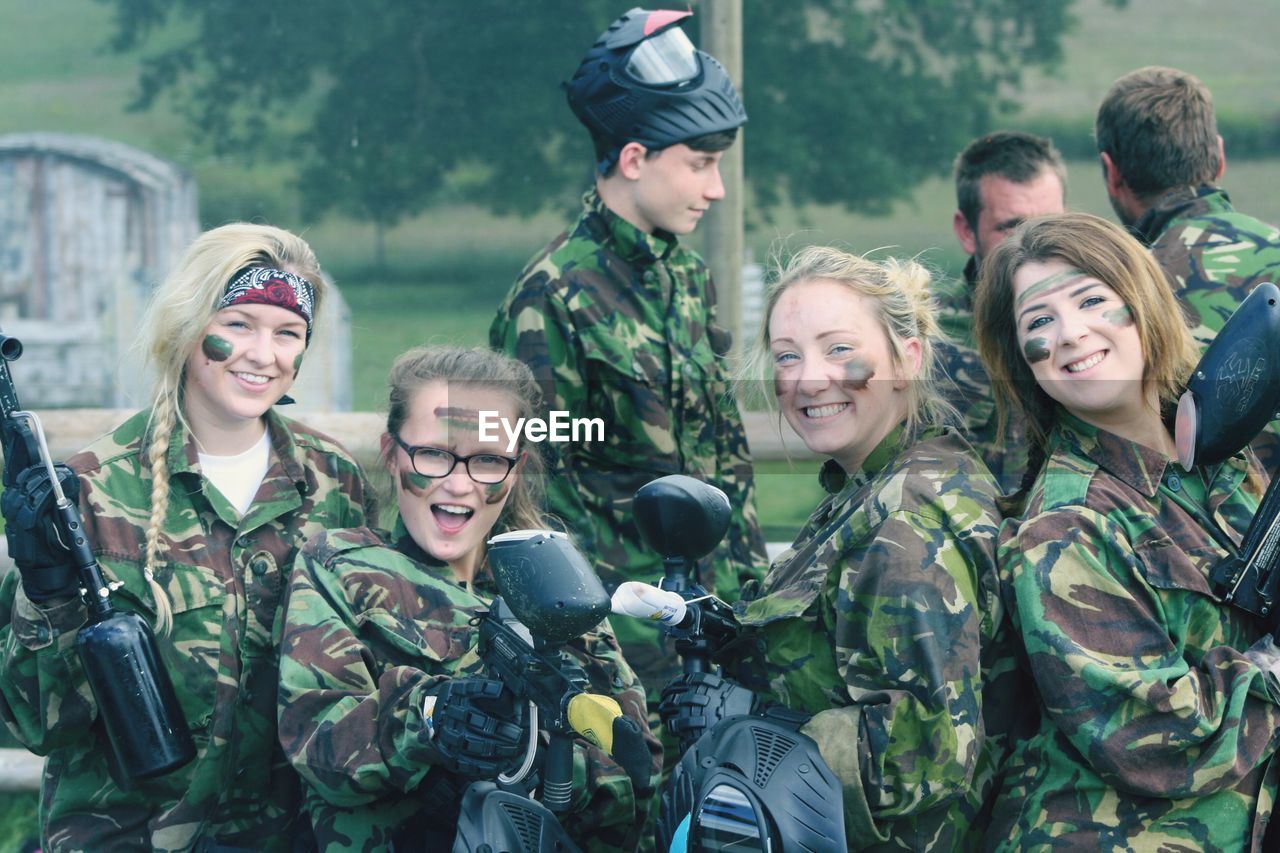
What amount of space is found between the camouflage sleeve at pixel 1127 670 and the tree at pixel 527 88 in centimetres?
426

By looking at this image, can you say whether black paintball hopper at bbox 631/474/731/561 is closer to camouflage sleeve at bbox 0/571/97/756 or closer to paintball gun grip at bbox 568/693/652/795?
paintball gun grip at bbox 568/693/652/795

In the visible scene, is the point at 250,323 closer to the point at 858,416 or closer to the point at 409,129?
the point at 858,416

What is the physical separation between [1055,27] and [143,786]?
554 centimetres

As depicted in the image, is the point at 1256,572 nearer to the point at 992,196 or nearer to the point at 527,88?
the point at 992,196

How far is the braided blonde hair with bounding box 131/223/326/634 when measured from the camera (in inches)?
127

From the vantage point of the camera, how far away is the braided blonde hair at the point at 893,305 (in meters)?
2.92

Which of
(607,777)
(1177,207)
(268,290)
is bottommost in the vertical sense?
(607,777)

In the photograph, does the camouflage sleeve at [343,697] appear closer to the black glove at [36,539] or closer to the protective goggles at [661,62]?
the black glove at [36,539]

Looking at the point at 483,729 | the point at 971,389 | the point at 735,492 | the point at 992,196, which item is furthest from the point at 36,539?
the point at 992,196

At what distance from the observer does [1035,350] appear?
284 centimetres

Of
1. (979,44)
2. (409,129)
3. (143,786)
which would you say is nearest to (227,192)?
(409,129)

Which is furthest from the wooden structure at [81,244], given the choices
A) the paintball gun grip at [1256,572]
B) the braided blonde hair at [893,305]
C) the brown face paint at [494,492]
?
the paintball gun grip at [1256,572]

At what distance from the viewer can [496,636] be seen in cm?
262

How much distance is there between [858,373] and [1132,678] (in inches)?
29.6
